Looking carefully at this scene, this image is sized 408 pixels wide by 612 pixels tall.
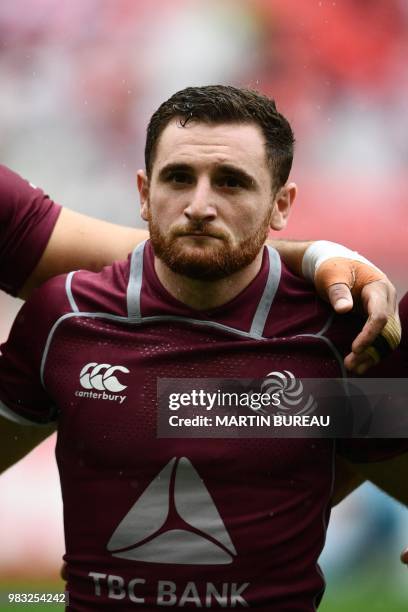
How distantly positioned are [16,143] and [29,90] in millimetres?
240

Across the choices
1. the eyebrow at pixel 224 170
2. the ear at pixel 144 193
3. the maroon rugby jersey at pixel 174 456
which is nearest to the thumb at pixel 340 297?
the maroon rugby jersey at pixel 174 456

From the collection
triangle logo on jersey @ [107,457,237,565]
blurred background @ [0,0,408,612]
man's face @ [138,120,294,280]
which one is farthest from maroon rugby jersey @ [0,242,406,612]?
blurred background @ [0,0,408,612]

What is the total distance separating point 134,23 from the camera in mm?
4379

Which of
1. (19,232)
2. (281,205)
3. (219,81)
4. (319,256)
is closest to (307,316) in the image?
(319,256)

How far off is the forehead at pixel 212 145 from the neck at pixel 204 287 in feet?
0.61

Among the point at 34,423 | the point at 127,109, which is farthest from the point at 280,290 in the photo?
the point at 127,109

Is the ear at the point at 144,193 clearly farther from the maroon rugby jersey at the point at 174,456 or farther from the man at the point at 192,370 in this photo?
the maroon rugby jersey at the point at 174,456

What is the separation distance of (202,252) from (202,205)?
79mm

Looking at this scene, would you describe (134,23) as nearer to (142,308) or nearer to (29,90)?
(29,90)

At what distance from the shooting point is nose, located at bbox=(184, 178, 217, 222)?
5.32ft

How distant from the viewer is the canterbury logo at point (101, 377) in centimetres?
171

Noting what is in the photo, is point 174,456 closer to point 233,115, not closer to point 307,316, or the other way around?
point 307,316

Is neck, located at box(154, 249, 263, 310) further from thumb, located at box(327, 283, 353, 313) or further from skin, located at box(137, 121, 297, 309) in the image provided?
thumb, located at box(327, 283, 353, 313)

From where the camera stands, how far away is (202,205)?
63.9 inches
